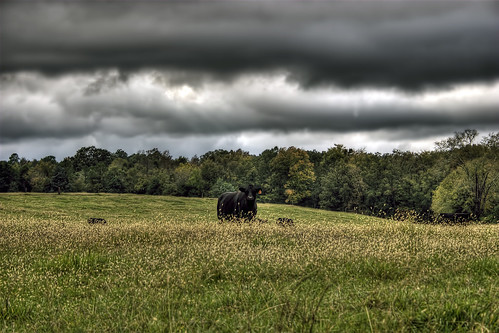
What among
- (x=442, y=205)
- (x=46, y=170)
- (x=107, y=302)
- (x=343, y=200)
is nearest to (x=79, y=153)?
(x=46, y=170)

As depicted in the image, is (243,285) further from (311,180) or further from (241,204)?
(311,180)

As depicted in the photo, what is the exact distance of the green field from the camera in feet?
14.8

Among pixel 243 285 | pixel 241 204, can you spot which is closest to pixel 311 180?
pixel 241 204

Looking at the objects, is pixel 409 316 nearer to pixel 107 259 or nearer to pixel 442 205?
pixel 107 259

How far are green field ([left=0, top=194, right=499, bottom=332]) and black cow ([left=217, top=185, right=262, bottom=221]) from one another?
31.7 ft

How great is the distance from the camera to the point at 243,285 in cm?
635

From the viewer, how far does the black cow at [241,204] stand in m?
21.6

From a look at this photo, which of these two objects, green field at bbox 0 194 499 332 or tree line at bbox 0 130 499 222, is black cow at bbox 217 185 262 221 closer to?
green field at bbox 0 194 499 332

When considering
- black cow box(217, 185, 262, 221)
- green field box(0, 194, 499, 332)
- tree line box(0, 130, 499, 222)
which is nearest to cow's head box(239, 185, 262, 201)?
black cow box(217, 185, 262, 221)

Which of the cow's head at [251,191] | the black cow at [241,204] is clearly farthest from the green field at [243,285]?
the black cow at [241,204]

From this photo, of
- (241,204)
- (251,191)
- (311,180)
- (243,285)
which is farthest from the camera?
(311,180)

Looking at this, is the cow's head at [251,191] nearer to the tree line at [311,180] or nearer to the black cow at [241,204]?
the black cow at [241,204]

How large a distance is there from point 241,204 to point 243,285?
Result: 15.8 meters

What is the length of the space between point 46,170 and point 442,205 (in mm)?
99997
